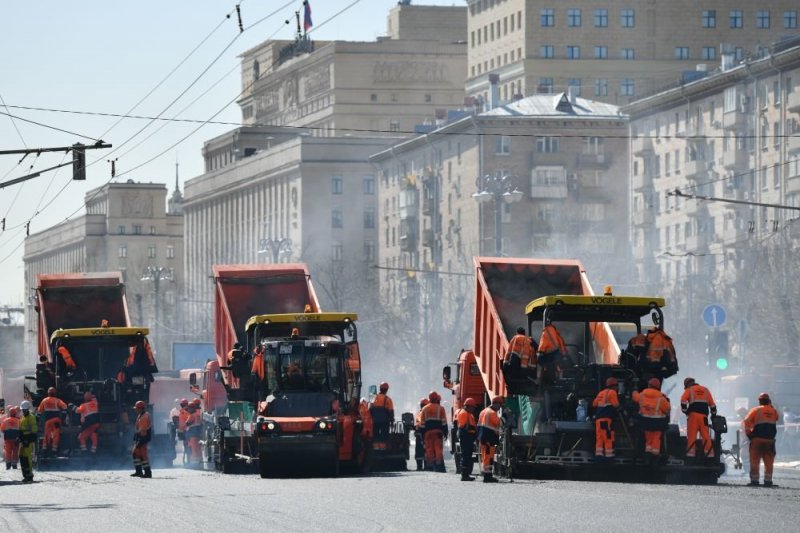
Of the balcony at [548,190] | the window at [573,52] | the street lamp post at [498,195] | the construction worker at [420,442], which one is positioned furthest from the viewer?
the window at [573,52]

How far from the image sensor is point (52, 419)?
43375 millimetres

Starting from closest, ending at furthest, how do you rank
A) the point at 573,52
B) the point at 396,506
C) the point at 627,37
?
the point at 396,506, the point at 627,37, the point at 573,52

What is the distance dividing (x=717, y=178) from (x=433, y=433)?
61380 mm

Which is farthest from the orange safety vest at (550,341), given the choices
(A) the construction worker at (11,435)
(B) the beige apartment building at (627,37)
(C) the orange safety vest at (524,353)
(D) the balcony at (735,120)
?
(B) the beige apartment building at (627,37)

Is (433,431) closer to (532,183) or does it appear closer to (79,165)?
(79,165)

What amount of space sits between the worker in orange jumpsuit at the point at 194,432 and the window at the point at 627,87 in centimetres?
9072

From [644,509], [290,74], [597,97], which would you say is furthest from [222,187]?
[644,509]

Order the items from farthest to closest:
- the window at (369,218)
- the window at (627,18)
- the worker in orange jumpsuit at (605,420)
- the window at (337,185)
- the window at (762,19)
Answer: the window at (337,185) → the window at (369,218) → the window at (627,18) → the window at (762,19) → the worker in orange jumpsuit at (605,420)

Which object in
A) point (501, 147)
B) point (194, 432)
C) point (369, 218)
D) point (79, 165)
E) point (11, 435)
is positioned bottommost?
point (194, 432)

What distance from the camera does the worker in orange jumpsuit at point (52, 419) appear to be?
4328 cm

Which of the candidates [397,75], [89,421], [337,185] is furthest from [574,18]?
[89,421]

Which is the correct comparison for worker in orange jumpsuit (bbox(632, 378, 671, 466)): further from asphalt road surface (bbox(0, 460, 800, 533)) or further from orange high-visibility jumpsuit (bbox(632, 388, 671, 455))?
asphalt road surface (bbox(0, 460, 800, 533))

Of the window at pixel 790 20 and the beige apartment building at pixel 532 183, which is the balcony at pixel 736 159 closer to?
the beige apartment building at pixel 532 183

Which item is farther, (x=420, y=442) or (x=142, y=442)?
(x=420, y=442)
